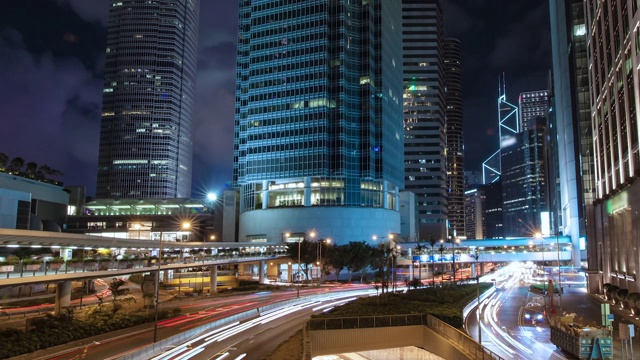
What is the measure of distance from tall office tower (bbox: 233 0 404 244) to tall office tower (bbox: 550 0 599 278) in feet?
154

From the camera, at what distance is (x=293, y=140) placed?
142 m

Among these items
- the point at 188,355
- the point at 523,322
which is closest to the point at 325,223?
the point at 523,322

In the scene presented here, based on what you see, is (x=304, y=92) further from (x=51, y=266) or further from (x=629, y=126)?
(x=51, y=266)

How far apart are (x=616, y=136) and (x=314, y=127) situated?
8611cm

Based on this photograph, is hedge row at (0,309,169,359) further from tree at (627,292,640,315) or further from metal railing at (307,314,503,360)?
tree at (627,292,640,315)

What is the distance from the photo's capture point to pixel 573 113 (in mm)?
126000

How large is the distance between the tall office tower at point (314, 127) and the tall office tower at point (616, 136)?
229ft

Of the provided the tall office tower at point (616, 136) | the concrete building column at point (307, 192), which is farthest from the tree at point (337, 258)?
the tall office tower at point (616, 136)

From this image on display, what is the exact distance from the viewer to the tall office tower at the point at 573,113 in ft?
369

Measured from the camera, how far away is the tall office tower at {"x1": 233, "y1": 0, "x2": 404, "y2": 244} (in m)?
139

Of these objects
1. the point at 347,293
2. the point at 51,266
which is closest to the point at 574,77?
the point at 347,293

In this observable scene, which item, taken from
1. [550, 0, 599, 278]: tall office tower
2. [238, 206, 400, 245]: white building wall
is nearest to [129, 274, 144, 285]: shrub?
[238, 206, 400, 245]: white building wall

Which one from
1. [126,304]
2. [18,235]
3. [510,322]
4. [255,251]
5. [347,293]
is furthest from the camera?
[255,251]

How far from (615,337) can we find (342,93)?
109 m
